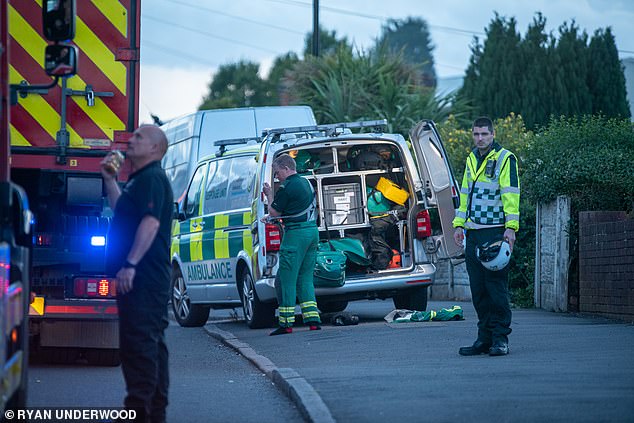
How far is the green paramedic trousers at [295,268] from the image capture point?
1267 centimetres

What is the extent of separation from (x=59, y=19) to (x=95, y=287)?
3132mm

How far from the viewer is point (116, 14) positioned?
407 inches

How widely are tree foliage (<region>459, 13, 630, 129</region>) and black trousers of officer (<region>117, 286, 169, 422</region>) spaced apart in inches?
1305

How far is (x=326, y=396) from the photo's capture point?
790cm

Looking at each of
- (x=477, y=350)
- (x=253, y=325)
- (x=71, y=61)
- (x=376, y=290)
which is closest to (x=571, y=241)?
(x=376, y=290)

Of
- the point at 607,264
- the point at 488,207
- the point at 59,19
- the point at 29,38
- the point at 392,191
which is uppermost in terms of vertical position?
the point at 29,38

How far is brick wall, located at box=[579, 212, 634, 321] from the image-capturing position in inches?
510

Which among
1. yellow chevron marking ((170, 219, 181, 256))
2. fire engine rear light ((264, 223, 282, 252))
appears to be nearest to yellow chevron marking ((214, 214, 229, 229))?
fire engine rear light ((264, 223, 282, 252))

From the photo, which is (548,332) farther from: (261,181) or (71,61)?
(71,61)

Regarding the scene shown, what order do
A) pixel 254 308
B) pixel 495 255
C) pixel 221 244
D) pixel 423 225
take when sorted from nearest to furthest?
pixel 495 255
pixel 254 308
pixel 423 225
pixel 221 244

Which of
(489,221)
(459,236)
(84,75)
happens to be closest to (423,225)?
(459,236)

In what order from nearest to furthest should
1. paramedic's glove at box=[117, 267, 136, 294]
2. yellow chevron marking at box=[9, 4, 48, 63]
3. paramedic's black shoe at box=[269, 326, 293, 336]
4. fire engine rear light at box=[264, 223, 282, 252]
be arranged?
paramedic's glove at box=[117, 267, 136, 294]
yellow chevron marking at box=[9, 4, 48, 63]
paramedic's black shoe at box=[269, 326, 293, 336]
fire engine rear light at box=[264, 223, 282, 252]

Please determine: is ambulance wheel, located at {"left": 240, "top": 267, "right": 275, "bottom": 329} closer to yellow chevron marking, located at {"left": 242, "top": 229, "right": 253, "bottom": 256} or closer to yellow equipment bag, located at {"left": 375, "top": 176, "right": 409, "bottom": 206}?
yellow chevron marking, located at {"left": 242, "top": 229, "right": 253, "bottom": 256}

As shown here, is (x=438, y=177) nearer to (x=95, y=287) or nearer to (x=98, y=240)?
(x=98, y=240)
